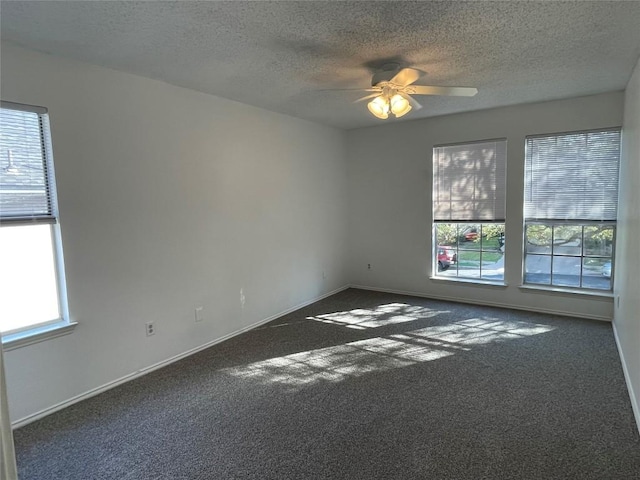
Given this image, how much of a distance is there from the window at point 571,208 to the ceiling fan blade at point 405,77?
2499mm

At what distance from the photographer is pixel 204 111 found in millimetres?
3631

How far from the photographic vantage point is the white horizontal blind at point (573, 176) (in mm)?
4070

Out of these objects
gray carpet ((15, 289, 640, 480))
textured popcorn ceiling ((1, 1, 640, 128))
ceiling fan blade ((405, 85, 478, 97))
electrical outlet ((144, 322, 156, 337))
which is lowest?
gray carpet ((15, 289, 640, 480))

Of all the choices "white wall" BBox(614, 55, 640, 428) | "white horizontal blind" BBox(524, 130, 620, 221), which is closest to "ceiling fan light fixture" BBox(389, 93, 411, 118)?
"white wall" BBox(614, 55, 640, 428)

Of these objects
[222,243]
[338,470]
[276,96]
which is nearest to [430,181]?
[276,96]

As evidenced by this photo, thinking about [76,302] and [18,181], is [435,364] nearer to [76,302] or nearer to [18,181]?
[76,302]

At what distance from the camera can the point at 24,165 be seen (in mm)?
2490

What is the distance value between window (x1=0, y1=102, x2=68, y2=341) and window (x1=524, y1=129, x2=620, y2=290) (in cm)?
482

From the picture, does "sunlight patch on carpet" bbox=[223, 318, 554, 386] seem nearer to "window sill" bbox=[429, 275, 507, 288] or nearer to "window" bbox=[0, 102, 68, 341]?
"window sill" bbox=[429, 275, 507, 288]

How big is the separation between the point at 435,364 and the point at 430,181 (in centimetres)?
278

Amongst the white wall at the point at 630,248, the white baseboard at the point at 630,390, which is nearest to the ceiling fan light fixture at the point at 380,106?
the white wall at the point at 630,248

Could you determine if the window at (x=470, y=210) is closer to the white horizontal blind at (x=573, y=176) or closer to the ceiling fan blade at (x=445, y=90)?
the white horizontal blind at (x=573, y=176)

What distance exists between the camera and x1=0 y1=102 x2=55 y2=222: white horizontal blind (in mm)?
2400

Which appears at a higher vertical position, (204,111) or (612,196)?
Result: (204,111)
